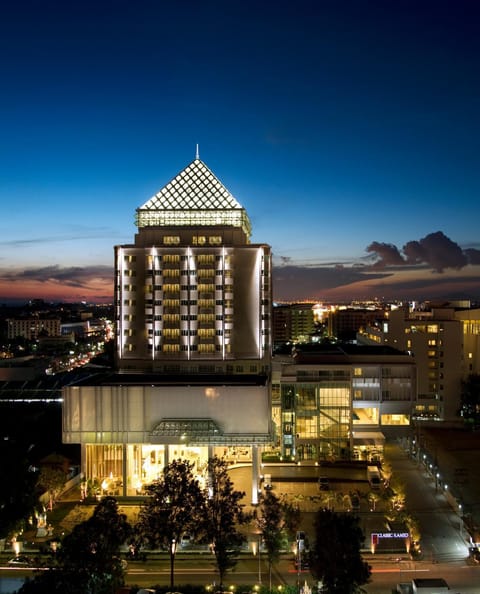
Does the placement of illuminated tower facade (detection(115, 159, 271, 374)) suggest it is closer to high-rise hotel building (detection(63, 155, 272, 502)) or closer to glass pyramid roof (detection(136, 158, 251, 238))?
high-rise hotel building (detection(63, 155, 272, 502))

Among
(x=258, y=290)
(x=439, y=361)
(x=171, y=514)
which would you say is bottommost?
(x=171, y=514)

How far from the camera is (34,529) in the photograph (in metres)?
28.1

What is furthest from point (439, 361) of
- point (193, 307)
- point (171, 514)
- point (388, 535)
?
point (171, 514)

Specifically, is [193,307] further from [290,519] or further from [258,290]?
[290,519]

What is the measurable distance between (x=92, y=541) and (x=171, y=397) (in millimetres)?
15133

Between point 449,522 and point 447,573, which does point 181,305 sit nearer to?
point 449,522

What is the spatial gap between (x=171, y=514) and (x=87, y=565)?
192 inches

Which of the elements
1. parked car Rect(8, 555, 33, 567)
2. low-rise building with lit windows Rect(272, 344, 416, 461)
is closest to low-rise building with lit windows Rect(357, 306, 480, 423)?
low-rise building with lit windows Rect(272, 344, 416, 461)

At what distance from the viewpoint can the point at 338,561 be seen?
1852 centimetres

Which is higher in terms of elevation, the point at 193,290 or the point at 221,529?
the point at 193,290

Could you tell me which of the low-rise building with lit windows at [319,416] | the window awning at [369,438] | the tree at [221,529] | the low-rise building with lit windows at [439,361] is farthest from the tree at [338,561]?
the low-rise building with lit windows at [439,361]

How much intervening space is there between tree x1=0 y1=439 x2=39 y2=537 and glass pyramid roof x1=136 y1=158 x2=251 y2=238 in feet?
86.4

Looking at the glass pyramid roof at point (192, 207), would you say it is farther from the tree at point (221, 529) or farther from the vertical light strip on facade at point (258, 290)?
the tree at point (221, 529)

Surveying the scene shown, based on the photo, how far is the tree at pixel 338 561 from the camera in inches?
724
